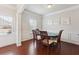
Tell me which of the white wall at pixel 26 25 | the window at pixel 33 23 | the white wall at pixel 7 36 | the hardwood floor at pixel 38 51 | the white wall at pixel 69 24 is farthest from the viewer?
the window at pixel 33 23

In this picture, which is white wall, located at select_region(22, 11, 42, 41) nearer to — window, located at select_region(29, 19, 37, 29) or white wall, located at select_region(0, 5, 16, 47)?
window, located at select_region(29, 19, 37, 29)

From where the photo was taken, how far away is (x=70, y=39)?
13.3ft

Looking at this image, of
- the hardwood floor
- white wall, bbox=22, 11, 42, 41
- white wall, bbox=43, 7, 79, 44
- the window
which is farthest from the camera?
the window

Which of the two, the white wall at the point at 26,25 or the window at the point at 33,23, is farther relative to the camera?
the window at the point at 33,23

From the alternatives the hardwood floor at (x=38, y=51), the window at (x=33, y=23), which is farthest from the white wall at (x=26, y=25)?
the hardwood floor at (x=38, y=51)

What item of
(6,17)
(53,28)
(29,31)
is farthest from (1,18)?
(53,28)

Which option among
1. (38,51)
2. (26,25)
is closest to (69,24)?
(38,51)

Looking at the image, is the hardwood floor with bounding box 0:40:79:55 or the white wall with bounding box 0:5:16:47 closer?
the hardwood floor with bounding box 0:40:79:55

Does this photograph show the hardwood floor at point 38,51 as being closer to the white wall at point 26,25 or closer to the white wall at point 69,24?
the white wall at point 69,24

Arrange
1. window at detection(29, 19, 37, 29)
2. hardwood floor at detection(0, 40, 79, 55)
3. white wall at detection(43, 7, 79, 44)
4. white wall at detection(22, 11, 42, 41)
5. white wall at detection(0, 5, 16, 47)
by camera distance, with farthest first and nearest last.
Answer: window at detection(29, 19, 37, 29) < white wall at detection(22, 11, 42, 41) < white wall at detection(43, 7, 79, 44) < white wall at detection(0, 5, 16, 47) < hardwood floor at detection(0, 40, 79, 55)

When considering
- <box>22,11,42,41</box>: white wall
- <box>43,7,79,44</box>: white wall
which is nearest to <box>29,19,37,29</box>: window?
<box>22,11,42,41</box>: white wall

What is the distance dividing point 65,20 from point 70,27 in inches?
18.2

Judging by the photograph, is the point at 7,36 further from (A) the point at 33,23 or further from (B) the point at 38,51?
(A) the point at 33,23
